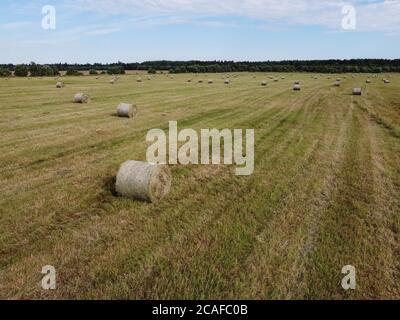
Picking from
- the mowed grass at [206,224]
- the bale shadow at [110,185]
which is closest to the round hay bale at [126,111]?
the mowed grass at [206,224]

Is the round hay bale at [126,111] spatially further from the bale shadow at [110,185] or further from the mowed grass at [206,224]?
the bale shadow at [110,185]

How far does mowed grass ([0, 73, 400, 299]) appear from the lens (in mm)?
5727

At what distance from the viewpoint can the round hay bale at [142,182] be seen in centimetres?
873

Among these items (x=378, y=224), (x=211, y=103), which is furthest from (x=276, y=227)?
(x=211, y=103)

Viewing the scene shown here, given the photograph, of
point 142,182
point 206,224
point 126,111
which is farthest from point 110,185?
point 126,111

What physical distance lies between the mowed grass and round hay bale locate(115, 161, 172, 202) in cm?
28

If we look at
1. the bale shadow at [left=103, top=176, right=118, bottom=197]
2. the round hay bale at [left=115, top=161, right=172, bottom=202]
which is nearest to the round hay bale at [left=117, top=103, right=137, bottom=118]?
the bale shadow at [left=103, top=176, right=118, bottom=197]

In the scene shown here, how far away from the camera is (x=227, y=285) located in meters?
5.66

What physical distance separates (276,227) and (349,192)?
Result: 10.6 ft

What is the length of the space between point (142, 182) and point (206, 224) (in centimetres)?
201

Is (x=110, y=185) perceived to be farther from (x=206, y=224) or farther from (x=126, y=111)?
(x=126, y=111)

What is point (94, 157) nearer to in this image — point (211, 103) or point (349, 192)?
point (349, 192)

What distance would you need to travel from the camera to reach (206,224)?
7801 millimetres
